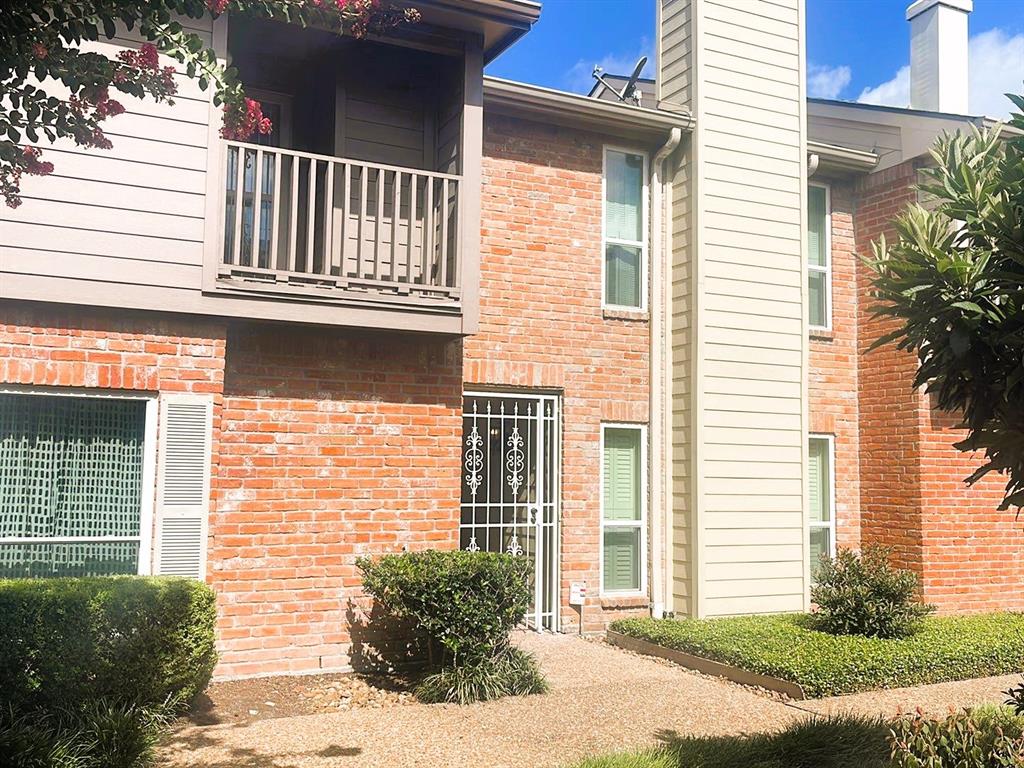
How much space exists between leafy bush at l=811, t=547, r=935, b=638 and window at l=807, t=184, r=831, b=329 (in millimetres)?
3659

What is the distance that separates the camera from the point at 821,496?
463 inches

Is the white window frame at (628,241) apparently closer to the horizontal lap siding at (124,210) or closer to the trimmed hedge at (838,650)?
the trimmed hedge at (838,650)

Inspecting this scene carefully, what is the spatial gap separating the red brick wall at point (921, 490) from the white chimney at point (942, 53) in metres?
4.31

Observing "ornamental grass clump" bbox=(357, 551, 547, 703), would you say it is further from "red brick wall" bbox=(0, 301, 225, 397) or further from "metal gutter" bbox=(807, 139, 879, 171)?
"metal gutter" bbox=(807, 139, 879, 171)

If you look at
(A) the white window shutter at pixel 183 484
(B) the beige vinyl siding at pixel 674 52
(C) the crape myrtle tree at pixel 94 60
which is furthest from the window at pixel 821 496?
(C) the crape myrtle tree at pixel 94 60

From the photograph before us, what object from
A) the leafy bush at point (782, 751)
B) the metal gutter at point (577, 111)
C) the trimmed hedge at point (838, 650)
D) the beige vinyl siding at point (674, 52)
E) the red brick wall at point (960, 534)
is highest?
the beige vinyl siding at point (674, 52)

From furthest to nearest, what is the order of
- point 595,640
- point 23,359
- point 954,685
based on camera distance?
point 595,640 < point 954,685 < point 23,359

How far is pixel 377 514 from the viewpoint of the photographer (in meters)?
8.18

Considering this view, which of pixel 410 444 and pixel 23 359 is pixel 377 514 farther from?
pixel 23 359

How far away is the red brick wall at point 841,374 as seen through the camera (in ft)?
38.4

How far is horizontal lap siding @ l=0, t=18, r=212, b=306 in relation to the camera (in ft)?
22.1

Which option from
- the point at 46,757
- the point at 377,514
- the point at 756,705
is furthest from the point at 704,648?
the point at 46,757

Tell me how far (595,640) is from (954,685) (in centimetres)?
335

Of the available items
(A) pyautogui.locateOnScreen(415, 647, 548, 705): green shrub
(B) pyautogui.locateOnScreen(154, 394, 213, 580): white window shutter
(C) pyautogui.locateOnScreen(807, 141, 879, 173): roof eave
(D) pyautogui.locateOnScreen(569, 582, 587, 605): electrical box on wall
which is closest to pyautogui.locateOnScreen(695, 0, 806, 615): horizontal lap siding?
(C) pyautogui.locateOnScreen(807, 141, 879, 173): roof eave
